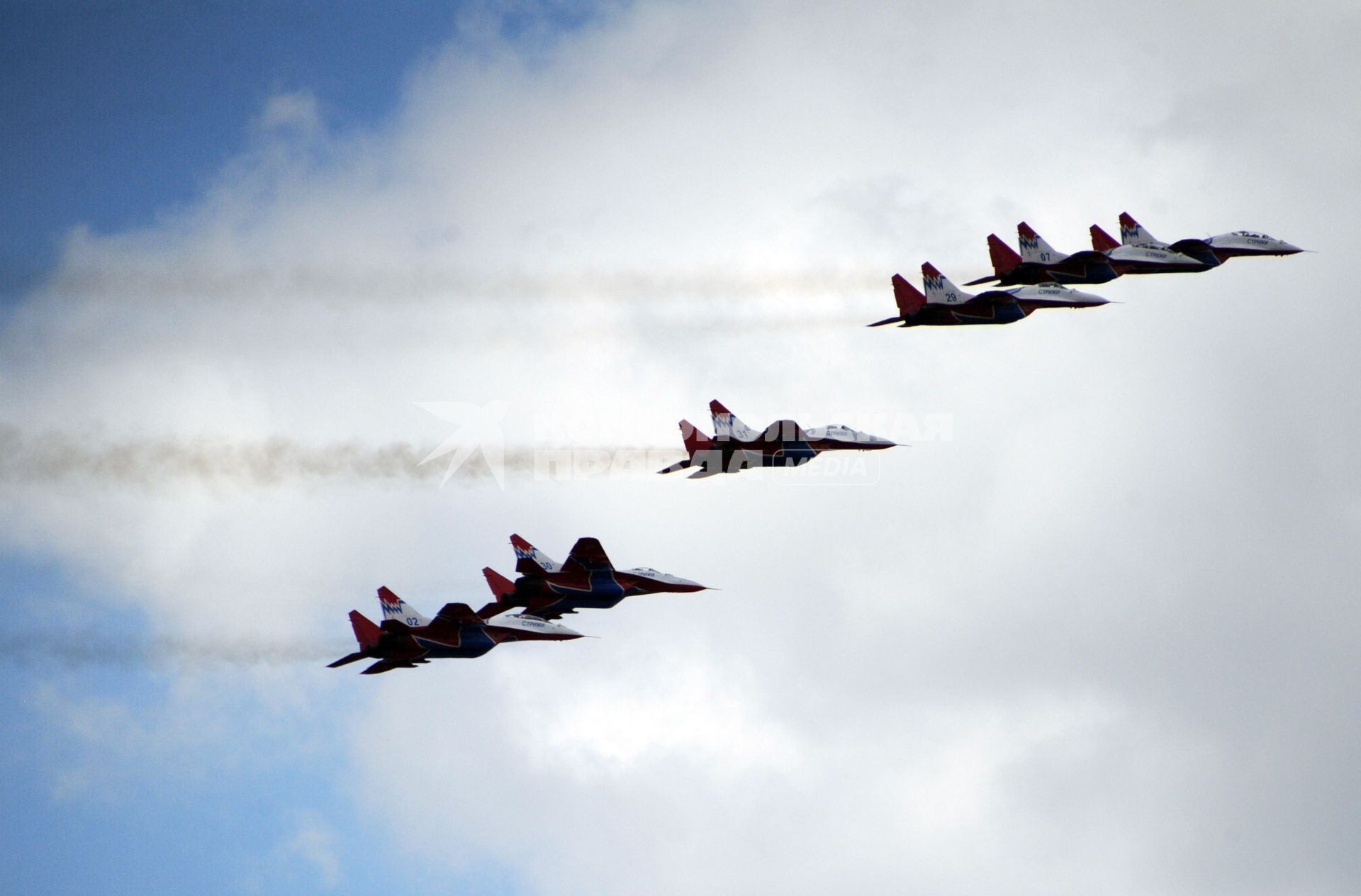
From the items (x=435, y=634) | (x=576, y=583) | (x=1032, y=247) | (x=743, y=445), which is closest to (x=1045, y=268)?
(x=1032, y=247)

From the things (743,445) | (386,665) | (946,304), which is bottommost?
(386,665)

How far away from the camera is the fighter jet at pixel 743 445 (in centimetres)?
8244

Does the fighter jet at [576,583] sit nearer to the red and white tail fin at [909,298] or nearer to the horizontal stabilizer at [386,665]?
the horizontal stabilizer at [386,665]

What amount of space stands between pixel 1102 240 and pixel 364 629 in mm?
47471

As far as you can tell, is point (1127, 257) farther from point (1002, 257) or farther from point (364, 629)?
point (364, 629)

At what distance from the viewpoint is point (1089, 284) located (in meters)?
83.6

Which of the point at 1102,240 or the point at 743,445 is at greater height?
the point at 1102,240

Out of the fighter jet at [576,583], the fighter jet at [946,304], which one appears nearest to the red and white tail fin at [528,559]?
the fighter jet at [576,583]

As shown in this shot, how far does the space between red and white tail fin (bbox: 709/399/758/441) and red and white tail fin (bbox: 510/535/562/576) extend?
1207 centimetres

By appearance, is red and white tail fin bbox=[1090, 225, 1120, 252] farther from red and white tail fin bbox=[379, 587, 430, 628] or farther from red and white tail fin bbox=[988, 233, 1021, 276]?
red and white tail fin bbox=[379, 587, 430, 628]

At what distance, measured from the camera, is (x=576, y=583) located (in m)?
83.7

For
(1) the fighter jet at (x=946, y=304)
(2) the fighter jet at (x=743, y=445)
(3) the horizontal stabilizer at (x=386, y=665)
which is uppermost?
(1) the fighter jet at (x=946, y=304)

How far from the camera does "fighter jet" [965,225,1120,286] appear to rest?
269ft

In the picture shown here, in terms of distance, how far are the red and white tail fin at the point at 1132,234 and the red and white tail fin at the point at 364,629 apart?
156 feet
